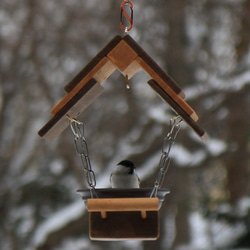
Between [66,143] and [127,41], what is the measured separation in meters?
1.27

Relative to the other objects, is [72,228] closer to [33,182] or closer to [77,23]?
[33,182]

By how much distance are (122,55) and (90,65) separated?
8 cm

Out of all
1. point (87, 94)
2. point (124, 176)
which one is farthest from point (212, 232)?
point (87, 94)

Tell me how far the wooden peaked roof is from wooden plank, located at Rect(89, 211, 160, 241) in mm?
216

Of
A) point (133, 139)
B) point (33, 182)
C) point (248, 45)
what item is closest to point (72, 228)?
point (33, 182)

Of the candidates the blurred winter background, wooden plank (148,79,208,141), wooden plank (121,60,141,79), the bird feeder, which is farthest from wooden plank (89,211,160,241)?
the blurred winter background

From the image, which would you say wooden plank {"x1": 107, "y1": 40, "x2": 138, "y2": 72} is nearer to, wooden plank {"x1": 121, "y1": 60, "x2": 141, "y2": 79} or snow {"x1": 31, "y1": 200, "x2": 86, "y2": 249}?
wooden plank {"x1": 121, "y1": 60, "x2": 141, "y2": 79}

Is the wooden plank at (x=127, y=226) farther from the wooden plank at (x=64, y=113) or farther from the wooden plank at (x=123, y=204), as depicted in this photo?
the wooden plank at (x=64, y=113)

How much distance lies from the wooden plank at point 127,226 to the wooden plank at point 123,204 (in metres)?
0.04

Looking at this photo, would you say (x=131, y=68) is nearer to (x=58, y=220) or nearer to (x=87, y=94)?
(x=87, y=94)

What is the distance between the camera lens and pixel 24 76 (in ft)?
7.28

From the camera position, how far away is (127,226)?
96 cm

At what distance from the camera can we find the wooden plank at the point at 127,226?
0.96m

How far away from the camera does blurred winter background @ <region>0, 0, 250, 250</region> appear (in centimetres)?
214
